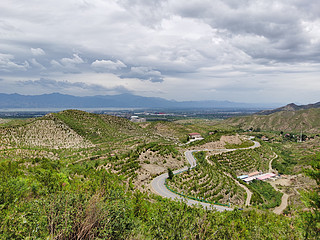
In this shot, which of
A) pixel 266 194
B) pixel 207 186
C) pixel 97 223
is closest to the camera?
pixel 97 223

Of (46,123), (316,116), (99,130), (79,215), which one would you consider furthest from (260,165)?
(316,116)

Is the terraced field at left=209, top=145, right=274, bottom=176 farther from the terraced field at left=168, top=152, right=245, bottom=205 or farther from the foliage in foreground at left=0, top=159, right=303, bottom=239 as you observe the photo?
the foliage in foreground at left=0, top=159, right=303, bottom=239

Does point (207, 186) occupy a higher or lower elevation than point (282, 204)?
higher

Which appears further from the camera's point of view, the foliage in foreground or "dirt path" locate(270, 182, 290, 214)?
"dirt path" locate(270, 182, 290, 214)

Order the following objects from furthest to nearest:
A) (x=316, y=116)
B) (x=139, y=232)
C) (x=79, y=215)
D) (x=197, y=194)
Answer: (x=316, y=116)
(x=197, y=194)
(x=139, y=232)
(x=79, y=215)

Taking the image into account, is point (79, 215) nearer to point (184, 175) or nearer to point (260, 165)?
point (184, 175)

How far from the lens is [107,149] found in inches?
2418

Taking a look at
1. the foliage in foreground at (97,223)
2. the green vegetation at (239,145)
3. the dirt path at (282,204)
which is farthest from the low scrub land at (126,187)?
the dirt path at (282,204)

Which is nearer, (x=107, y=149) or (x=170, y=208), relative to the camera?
(x=170, y=208)

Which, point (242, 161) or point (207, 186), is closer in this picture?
point (207, 186)

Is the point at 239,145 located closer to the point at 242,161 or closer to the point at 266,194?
the point at 242,161

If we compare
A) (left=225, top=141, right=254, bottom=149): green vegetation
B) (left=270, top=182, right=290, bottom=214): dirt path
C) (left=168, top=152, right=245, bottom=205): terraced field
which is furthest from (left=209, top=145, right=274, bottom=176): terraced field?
(left=168, top=152, right=245, bottom=205): terraced field

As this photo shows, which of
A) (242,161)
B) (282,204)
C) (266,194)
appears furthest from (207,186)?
(242,161)

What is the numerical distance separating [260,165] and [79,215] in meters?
73.8
